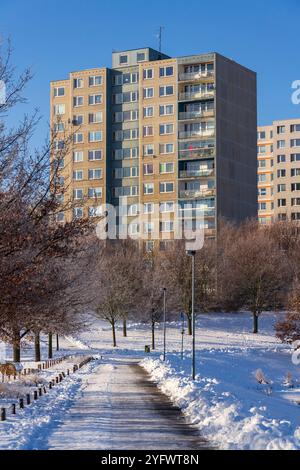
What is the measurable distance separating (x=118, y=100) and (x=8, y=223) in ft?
276

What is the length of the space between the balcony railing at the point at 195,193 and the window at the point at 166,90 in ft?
39.2

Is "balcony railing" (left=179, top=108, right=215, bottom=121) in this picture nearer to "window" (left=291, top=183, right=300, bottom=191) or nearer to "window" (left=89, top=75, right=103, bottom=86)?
"window" (left=89, top=75, right=103, bottom=86)

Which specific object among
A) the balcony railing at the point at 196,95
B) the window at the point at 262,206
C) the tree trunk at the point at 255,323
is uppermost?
the balcony railing at the point at 196,95

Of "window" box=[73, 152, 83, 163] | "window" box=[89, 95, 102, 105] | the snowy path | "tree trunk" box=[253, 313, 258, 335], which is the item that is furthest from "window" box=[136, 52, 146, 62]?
the snowy path

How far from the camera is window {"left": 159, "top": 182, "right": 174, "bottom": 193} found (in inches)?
3848

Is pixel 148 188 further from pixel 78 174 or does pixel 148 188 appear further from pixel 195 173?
pixel 78 174

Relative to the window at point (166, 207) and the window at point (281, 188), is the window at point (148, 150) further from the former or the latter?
the window at point (281, 188)

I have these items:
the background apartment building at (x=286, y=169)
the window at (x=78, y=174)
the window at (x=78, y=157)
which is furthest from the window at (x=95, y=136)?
the background apartment building at (x=286, y=169)

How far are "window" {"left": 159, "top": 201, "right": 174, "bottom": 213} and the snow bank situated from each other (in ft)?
228

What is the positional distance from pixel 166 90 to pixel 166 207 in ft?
46.1

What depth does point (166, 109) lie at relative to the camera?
98.6 metres

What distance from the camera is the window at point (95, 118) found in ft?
335

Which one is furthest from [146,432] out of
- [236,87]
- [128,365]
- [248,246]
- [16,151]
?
[236,87]

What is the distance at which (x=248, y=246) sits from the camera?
87250 millimetres
